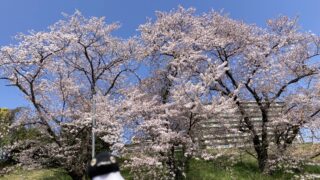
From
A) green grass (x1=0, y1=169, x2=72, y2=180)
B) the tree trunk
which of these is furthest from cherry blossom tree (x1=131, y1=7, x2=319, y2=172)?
green grass (x1=0, y1=169, x2=72, y2=180)

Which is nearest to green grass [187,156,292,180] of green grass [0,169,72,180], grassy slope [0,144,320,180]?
grassy slope [0,144,320,180]

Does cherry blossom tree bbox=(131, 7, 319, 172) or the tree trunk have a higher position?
cherry blossom tree bbox=(131, 7, 319, 172)

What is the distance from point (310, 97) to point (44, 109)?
10.4m

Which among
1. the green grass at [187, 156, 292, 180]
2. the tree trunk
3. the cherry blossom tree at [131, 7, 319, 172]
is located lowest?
the green grass at [187, 156, 292, 180]

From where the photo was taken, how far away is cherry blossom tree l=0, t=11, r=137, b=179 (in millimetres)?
17078

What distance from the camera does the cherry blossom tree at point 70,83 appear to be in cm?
1708

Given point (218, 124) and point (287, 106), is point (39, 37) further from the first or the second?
point (287, 106)

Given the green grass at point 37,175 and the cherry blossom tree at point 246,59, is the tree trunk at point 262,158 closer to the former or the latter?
the cherry blossom tree at point 246,59

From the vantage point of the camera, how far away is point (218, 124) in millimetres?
18250

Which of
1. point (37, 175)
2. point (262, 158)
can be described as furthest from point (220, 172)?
point (37, 175)

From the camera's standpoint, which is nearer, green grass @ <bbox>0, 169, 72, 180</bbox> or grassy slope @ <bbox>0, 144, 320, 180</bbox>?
grassy slope @ <bbox>0, 144, 320, 180</bbox>

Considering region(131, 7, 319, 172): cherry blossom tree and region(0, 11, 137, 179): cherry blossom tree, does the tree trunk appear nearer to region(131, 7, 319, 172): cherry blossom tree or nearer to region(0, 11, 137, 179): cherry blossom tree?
region(131, 7, 319, 172): cherry blossom tree

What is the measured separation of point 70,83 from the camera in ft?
61.8

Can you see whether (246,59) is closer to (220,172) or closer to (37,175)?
(220,172)
